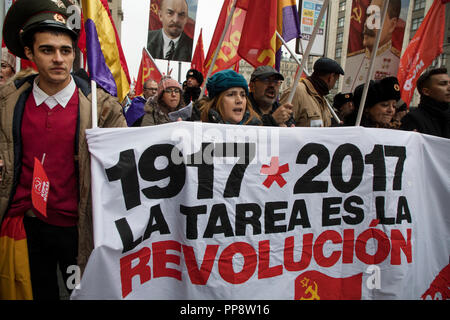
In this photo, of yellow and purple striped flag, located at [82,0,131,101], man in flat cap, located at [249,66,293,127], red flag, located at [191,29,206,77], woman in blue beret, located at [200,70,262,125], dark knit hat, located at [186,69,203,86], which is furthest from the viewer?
red flag, located at [191,29,206,77]

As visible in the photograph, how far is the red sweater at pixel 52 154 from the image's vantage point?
205 centimetres

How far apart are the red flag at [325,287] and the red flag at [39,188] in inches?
65.3

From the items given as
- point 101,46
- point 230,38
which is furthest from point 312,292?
point 230,38

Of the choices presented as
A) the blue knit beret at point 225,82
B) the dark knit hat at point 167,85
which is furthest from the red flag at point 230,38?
the blue knit beret at point 225,82

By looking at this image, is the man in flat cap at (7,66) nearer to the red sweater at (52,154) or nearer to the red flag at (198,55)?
the red sweater at (52,154)

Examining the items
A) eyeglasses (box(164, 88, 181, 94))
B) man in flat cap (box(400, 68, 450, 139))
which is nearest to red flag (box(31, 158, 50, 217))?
eyeglasses (box(164, 88, 181, 94))

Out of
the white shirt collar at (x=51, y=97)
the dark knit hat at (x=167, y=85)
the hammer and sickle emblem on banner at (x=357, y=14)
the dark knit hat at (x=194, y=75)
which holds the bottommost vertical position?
the white shirt collar at (x=51, y=97)

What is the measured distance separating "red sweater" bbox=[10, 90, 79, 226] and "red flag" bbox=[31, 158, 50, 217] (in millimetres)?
52

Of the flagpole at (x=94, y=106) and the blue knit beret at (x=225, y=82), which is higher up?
the blue knit beret at (x=225, y=82)

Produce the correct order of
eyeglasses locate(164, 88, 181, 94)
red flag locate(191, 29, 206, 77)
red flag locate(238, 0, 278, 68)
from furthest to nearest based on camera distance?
red flag locate(191, 29, 206, 77) → eyeglasses locate(164, 88, 181, 94) → red flag locate(238, 0, 278, 68)

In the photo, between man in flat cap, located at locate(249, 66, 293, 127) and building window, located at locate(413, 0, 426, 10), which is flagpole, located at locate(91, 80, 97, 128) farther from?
building window, located at locate(413, 0, 426, 10)

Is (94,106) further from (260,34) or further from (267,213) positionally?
(260,34)

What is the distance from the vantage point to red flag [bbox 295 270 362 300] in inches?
94.0
